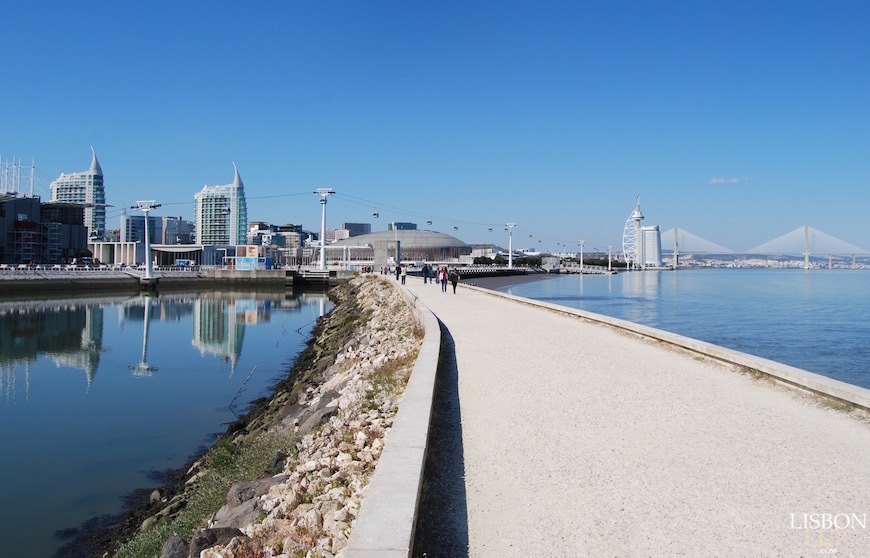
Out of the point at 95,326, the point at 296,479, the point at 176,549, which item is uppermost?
the point at 296,479

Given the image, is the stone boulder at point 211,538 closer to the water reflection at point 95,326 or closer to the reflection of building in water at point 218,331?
the water reflection at point 95,326

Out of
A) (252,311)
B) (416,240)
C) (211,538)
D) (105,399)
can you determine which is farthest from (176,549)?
(416,240)

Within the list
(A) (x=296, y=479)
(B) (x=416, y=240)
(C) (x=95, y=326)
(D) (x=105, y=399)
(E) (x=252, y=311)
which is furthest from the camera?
(B) (x=416, y=240)

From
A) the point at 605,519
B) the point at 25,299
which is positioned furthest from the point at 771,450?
the point at 25,299

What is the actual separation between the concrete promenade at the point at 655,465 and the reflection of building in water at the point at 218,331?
17.0 meters

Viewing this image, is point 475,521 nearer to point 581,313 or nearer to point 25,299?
point 581,313

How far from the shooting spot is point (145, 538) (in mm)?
7191

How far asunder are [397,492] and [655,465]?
7.63 ft

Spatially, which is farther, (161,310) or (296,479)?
(161,310)

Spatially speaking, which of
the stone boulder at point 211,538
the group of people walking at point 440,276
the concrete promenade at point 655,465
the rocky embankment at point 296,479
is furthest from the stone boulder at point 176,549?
the group of people walking at point 440,276

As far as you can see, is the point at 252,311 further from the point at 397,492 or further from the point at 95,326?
the point at 397,492

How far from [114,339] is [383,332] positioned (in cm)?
1823

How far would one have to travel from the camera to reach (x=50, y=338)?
29.4 metres

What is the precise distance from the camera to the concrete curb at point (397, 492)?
10.5ft
